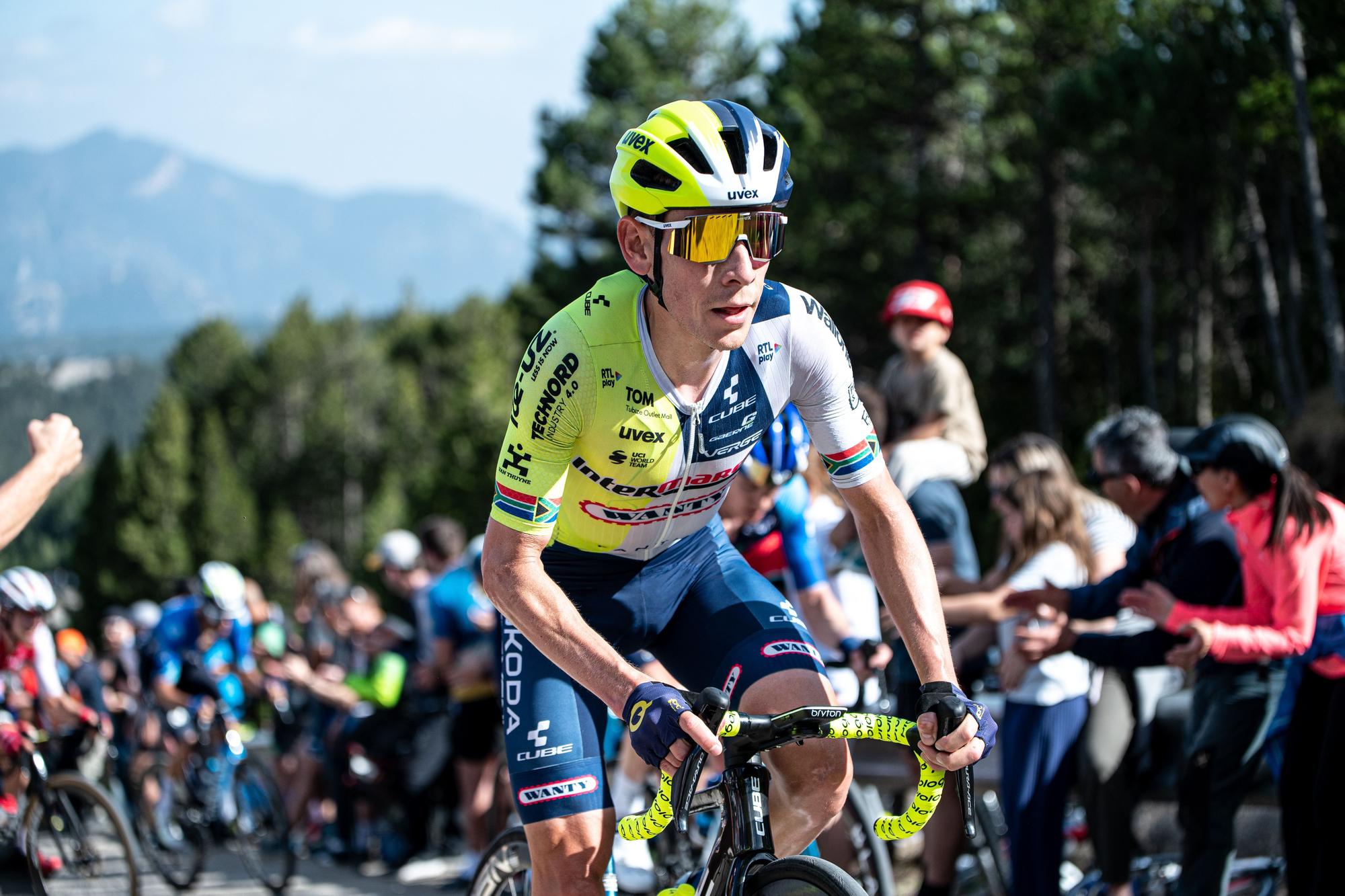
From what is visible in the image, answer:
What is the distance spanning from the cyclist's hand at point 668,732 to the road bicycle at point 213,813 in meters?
6.84

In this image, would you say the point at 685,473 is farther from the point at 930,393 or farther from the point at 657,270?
the point at 930,393

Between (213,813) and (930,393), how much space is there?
19.3ft

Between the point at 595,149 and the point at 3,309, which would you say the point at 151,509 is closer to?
the point at 595,149

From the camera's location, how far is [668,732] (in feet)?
8.52

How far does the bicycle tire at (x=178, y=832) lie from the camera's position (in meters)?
9.02

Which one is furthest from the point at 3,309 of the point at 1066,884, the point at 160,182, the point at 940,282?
the point at 160,182

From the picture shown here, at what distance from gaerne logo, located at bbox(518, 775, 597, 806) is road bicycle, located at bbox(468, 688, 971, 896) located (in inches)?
11.6

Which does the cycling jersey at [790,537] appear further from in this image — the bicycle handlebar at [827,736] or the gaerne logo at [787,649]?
the bicycle handlebar at [827,736]

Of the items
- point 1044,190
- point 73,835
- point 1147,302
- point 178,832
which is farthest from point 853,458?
point 1044,190

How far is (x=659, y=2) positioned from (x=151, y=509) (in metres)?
43.5

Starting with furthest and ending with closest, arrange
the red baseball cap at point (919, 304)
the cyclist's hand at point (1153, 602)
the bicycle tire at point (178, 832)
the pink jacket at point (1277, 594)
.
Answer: the bicycle tire at point (178, 832), the red baseball cap at point (919, 304), the cyclist's hand at point (1153, 602), the pink jacket at point (1277, 594)

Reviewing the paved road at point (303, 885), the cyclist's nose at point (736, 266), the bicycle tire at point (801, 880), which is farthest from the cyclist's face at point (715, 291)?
the paved road at point (303, 885)

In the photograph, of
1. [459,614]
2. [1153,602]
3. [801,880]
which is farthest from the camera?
[459,614]

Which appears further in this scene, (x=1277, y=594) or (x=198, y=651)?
(x=198, y=651)
